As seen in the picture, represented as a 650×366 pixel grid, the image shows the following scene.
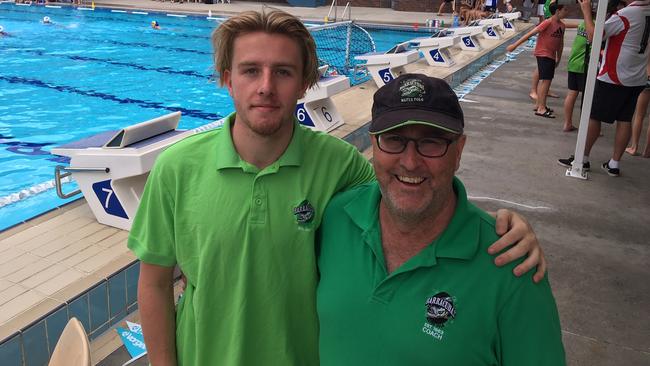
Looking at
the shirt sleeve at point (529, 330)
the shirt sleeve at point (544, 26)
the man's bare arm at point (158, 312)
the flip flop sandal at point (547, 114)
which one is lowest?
the flip flop sandal at point (547, 114)

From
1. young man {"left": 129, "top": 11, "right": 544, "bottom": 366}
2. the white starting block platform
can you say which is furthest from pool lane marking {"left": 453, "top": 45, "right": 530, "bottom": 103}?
young man {"left": 129, "top": 11, "right": 544, "bottom": 366}

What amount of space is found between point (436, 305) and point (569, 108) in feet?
17.9

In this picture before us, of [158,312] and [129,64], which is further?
[129,64]

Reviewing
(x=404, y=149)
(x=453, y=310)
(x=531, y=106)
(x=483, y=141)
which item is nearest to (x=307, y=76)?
(x=404, y=149)

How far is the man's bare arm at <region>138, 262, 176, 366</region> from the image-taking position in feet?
4.82

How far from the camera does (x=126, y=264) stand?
9.91ft

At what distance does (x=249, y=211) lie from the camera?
134 centimetres

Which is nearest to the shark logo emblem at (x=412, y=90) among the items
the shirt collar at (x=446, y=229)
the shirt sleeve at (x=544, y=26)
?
the shirt collar at (x=446, y=229)

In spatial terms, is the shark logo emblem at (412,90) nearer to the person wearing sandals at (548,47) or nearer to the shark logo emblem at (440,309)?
the shark logo emblem at (440,309)

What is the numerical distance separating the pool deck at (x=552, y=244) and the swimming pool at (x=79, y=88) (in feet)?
5.99

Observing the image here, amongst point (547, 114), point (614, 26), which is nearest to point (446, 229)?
point (614, 26)

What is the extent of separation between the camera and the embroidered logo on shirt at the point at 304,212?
1.37m

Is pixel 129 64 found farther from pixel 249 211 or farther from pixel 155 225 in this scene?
pixel 249 211

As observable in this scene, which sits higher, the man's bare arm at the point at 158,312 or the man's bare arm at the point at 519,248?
the man's bare arm at the point at 519,248
